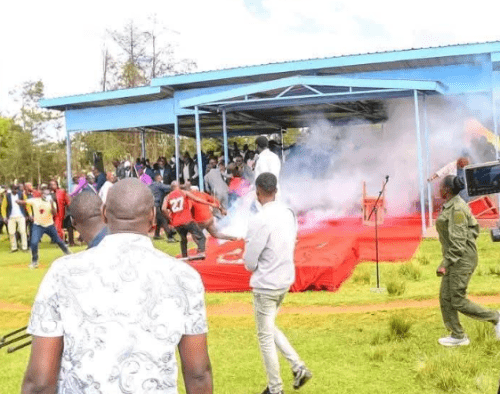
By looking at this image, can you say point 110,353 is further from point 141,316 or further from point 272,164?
point 272,164

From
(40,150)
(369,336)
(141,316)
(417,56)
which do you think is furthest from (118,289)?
(40,150)

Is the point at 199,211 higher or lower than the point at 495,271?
higher

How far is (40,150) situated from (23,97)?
15.0 feet

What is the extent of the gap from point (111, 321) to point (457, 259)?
4487mm

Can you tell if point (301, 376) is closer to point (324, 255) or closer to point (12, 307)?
point (324, 255)

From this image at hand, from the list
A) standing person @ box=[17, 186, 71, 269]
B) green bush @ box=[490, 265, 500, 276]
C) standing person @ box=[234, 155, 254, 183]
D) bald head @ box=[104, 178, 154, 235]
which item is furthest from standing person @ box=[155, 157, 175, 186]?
bald head @ box=[104, 178, 154, 235]

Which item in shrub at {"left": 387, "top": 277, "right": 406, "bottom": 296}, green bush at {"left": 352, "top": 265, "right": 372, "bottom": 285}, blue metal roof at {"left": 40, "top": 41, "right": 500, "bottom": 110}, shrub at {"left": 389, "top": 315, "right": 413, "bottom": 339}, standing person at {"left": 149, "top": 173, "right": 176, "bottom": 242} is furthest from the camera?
standing person at {"left": 149, "top": 173, "right": 176, "bottom": 242}

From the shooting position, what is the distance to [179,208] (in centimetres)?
1166

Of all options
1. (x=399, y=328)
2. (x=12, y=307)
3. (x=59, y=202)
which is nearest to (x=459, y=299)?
(x=399, y=328)

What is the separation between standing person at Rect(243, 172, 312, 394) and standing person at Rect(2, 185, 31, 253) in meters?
13.7

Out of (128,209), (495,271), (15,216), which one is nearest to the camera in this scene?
(128,209)

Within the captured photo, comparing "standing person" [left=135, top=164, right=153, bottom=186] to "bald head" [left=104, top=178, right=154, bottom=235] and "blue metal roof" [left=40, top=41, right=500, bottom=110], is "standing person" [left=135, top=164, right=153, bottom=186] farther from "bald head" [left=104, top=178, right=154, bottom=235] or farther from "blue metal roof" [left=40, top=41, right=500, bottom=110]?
"bald head" [left=104, top=178, right=154, bottom=235]

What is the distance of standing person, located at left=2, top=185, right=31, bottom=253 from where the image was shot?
1766cm

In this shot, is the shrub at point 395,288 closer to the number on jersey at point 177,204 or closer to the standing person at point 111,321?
the number on jersey at point 177,204
